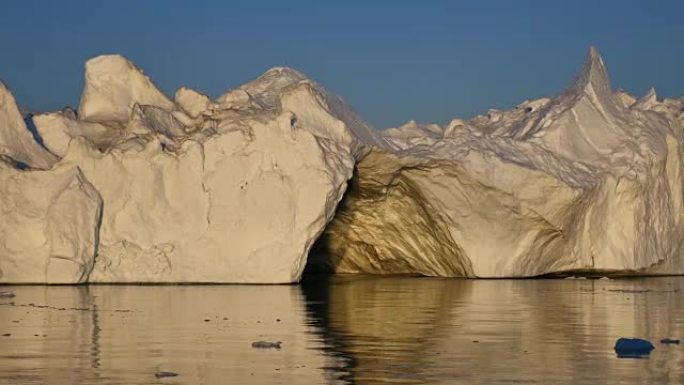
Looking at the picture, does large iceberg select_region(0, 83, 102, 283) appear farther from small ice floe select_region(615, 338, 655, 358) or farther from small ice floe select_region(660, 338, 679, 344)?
small ice floe select_region(615, 338, 655, 358)

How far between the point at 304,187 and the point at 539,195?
679 centimetres

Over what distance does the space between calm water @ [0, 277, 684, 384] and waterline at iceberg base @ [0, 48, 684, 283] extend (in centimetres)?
218

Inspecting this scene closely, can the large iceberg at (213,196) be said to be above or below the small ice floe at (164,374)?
above

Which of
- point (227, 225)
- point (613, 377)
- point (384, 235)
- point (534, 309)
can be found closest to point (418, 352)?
point (613, 377)

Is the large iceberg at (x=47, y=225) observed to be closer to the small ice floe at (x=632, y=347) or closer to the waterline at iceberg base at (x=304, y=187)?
the waterline at iceberg base at (x=304, y=187)

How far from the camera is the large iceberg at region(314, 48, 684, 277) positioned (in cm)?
3691

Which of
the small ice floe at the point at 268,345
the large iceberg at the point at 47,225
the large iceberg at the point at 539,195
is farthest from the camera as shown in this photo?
the large iceberg at the point at 539,195

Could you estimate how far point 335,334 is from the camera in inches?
771

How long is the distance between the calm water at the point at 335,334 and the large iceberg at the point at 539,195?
15.6 ft

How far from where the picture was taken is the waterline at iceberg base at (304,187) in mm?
33969

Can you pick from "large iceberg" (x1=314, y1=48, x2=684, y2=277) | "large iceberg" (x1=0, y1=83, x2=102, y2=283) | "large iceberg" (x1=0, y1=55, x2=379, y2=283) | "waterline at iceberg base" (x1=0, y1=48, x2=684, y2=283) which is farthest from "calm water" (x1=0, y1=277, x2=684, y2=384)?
"large iceberg" (x1=314, y1=48, x2=684, y2=277)

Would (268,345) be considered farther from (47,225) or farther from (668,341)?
(47,225)

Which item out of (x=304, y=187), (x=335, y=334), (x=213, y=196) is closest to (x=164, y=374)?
(x=335, y=334)

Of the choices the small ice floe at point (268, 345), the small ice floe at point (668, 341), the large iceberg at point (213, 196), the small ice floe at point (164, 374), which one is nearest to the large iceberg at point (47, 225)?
the large iceberg at point (213, 196)
